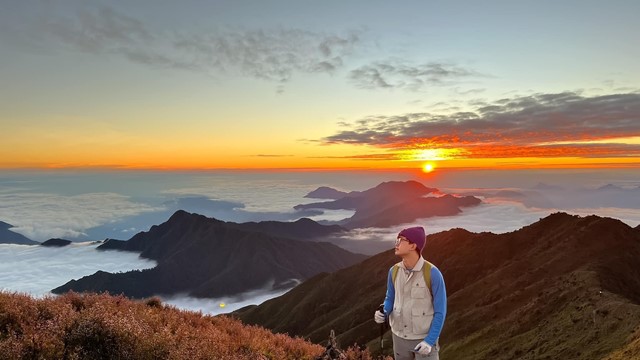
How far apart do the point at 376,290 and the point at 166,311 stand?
17943 cm

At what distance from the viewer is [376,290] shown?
185500 millimetres

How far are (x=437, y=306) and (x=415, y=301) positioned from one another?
44cm

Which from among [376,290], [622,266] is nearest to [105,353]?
[622,266]

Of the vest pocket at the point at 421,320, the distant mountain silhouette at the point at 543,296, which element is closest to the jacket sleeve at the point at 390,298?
the vest pocket at the point at 421,320

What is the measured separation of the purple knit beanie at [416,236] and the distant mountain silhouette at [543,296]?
100ft

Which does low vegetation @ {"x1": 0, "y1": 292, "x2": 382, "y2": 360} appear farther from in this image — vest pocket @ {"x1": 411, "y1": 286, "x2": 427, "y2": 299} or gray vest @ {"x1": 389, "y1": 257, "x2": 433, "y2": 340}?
vest pocket @ {"x1": 411, "y1": 286, "x2": 427, "y2": 299}

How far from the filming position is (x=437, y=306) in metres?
8.18

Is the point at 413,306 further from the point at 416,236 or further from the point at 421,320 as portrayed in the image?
the point at 416,236

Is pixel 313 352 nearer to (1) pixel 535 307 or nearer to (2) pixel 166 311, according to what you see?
(2) pixel 166 311

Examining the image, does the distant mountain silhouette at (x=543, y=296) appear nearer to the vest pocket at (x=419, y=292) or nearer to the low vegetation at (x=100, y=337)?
the vest pocket at (x=419, y=292)

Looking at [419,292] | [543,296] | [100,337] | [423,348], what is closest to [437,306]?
[419,292]

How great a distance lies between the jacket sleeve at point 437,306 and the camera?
8023mm

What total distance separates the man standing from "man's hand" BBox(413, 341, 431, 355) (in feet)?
0.54

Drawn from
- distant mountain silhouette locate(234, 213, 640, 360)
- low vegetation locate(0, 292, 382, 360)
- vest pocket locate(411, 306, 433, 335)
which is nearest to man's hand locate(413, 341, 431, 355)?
vest pocket locate(411, 306, 433, 335)
